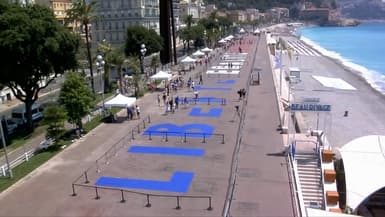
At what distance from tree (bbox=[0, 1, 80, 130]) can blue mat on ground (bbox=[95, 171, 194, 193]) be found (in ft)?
47.9

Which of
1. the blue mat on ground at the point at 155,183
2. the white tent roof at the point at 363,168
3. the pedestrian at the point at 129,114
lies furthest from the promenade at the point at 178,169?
the white tent roof at the point at 363,168

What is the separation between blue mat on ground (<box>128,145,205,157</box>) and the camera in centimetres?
2472

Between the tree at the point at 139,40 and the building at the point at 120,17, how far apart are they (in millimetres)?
22759

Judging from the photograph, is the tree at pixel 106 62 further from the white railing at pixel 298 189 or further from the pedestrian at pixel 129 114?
the white railing at pixel 298 189

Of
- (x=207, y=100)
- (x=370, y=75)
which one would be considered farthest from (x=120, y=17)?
(x=207, y=100)

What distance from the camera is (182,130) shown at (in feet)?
97.0

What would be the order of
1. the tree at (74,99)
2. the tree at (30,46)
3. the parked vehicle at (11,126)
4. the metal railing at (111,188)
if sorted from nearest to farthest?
the metal railing at (111,188), the tree at (74,99), the tree at (30,46), the parked vehicle at (11,126)

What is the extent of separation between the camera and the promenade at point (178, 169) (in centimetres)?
1814

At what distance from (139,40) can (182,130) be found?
37.7m

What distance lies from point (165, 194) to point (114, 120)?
14.7 metres

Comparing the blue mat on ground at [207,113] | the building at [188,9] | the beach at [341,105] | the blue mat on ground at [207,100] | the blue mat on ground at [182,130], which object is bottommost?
the beach at [341,105]

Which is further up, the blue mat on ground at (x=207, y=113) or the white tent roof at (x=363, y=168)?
the blue mat on ground at (x=207, y=113)

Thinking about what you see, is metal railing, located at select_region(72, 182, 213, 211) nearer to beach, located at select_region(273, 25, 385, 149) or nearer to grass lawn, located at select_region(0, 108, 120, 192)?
grass lawn, located at select_region(0, 108, 120, 192)

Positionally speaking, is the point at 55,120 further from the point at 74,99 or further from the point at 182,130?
the point at 182,130
